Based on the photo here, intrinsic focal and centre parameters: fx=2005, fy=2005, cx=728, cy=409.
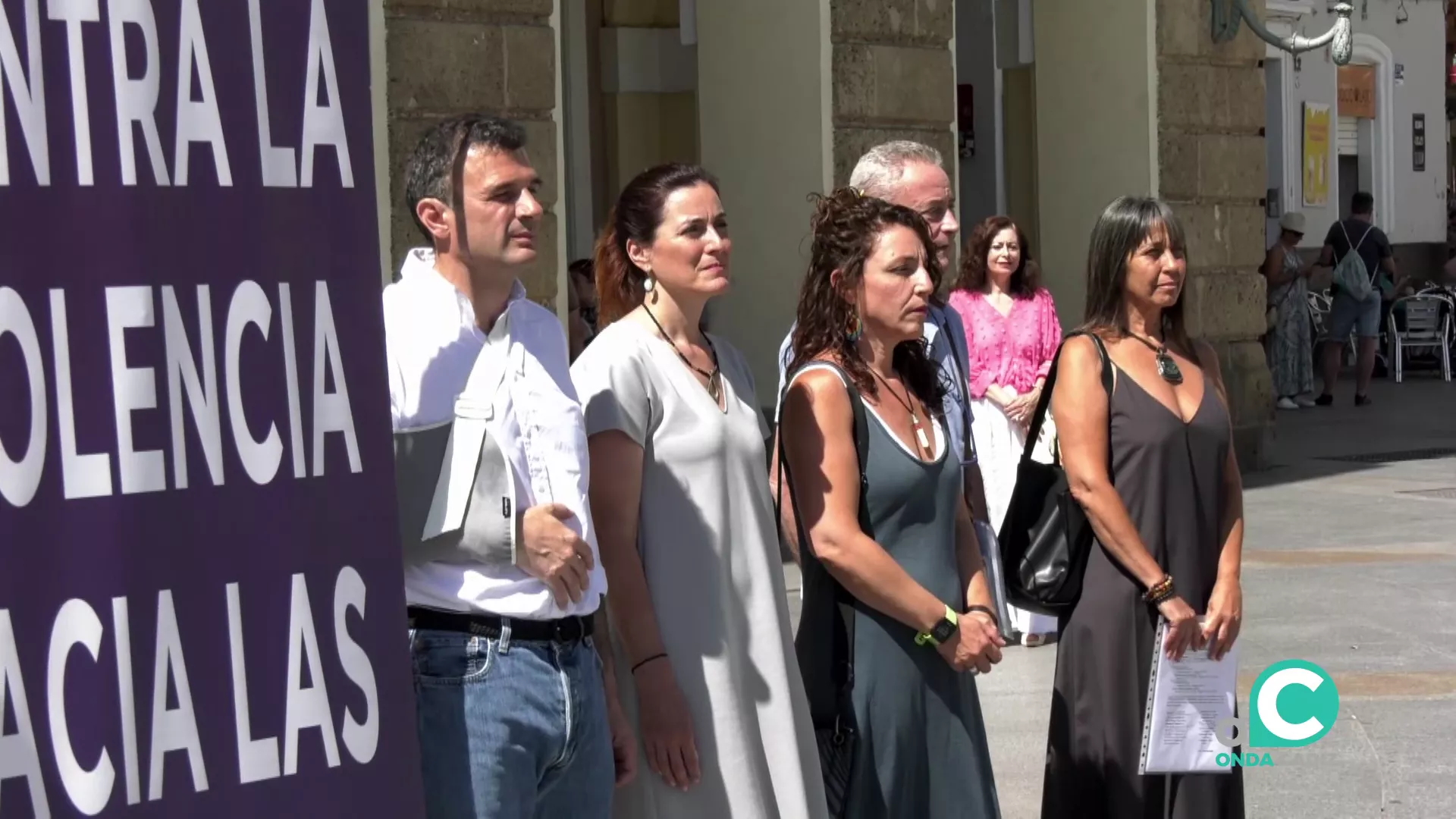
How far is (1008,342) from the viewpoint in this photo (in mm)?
8438

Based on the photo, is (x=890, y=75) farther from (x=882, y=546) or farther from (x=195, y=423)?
(x=195, y=423)

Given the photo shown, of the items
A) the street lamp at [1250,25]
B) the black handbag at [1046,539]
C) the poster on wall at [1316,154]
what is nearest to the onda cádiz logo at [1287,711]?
the black handbag at [1046,539]

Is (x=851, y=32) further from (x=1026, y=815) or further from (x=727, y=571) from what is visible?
(x=727, y=571)

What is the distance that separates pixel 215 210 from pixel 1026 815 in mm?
3909

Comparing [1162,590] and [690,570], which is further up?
[690,570]

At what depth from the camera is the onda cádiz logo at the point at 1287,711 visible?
20.5ft

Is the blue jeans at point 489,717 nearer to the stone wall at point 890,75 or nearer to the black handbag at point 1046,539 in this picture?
the black handbag at point 1046,539

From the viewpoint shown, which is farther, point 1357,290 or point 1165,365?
point 1357,290

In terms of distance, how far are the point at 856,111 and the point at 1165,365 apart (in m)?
6.42

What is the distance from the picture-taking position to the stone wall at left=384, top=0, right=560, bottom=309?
8703 millimetres

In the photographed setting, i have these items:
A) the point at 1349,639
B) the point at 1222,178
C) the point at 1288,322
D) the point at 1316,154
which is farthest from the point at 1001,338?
the point at 1316,154

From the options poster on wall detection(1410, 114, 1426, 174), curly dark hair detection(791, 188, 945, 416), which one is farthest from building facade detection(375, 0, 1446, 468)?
poster on wall detection(1410, 114, 1426, 174)

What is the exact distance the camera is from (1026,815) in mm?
5750

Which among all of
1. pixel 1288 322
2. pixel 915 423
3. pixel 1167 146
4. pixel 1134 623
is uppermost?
pixel 1167 146
